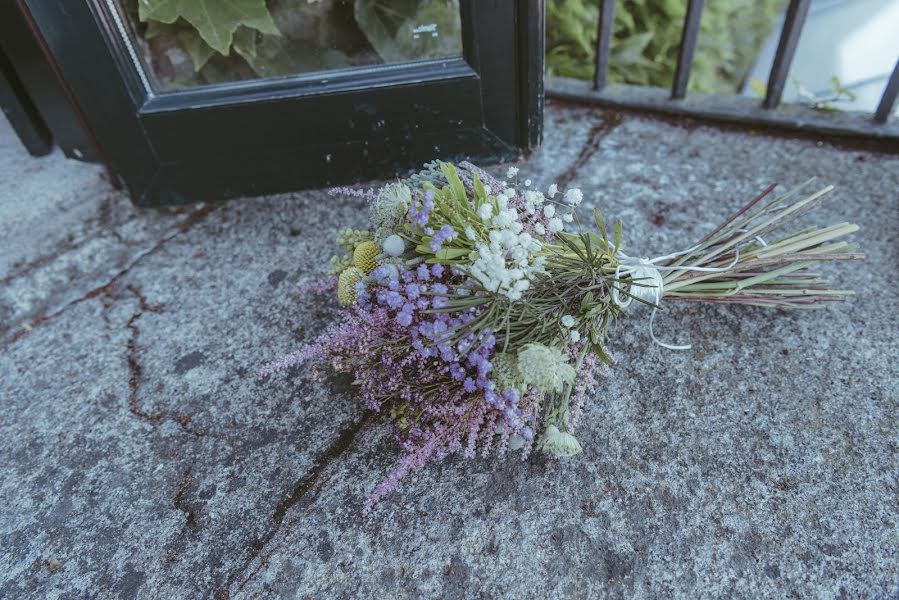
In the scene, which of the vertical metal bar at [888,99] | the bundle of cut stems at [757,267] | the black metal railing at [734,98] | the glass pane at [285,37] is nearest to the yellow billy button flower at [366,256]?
the bundle of cut stems at [757,267]

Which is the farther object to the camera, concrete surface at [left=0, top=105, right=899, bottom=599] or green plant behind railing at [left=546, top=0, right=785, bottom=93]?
green plant behind railing at [left=546, top=0, right=785, bottom=93]

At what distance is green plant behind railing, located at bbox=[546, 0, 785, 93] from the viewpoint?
105 inches

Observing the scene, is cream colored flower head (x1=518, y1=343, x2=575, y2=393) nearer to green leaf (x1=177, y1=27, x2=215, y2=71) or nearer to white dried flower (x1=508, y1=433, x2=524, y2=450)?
white dried flower (x1=508, y1=433, x2=524, y2=450)

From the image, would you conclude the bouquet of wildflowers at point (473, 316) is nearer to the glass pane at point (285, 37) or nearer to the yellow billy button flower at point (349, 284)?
the yellow billy button flower at point (349, 284)

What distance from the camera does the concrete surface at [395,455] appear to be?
1132 millimetres

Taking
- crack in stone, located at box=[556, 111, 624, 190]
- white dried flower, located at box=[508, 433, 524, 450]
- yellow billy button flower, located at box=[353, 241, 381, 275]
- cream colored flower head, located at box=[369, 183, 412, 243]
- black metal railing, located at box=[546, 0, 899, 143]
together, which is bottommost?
white dried flower, located at box=[508, 433, 524, 450]

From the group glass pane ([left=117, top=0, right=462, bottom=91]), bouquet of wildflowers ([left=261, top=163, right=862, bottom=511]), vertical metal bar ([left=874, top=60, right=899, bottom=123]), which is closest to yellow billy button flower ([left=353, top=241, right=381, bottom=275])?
bouquet of wildflowers ([left=261, top=163, right=862, bottom=511])

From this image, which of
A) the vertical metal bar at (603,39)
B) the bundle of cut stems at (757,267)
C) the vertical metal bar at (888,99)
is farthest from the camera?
the vertical metal bar at (603,39)

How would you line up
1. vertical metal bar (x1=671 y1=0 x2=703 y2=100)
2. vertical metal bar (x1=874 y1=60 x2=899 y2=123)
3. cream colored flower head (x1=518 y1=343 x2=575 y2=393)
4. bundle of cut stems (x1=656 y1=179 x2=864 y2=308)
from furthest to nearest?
vertical metal bar (x1=671 y1=0 x2=703 y2=100)
vertical metal bar (x1=874 y1=60 x2=899 y2=123)
bundle of cut stems (x1=656 y1=179 x2=864 y2=308)
cream colored flower head (x1=518 y1=343 x2=575 y2=393)

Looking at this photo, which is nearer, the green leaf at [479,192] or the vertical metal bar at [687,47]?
the green leaf at [479,192]

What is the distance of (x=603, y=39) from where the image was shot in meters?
2.22

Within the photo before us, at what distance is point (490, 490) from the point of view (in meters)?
1.23

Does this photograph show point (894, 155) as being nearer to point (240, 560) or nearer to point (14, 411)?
point (240, 560)

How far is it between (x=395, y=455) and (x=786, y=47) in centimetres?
181
